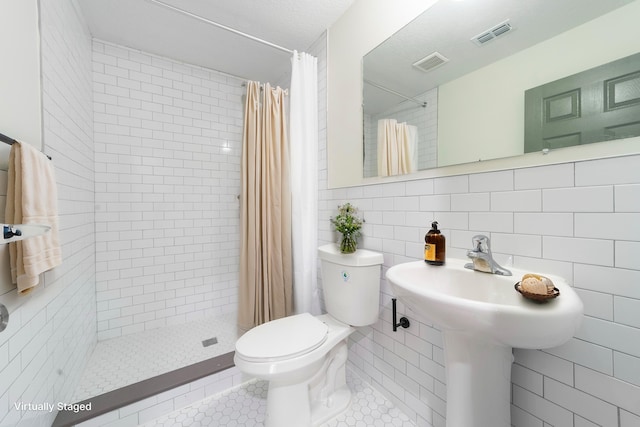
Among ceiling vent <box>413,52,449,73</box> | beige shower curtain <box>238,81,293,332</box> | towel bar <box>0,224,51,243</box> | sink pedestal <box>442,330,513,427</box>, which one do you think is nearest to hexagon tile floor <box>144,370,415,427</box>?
beige shower curtain <box>238,81,293,332</box>

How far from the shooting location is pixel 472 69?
1018mm

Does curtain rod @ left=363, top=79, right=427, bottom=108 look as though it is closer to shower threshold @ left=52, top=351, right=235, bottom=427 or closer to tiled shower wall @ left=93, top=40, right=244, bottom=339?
tiled shower wall @ left=93, top=40, right=244, bottom=339

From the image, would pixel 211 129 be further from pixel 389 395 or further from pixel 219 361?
pixel 389 395

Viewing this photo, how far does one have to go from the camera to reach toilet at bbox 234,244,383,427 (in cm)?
105

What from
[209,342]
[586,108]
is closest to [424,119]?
[586,108]

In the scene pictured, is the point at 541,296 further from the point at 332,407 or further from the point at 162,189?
the point at 162,189

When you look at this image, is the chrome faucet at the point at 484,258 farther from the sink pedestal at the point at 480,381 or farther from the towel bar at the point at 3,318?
the towel bar at the point at 3,318

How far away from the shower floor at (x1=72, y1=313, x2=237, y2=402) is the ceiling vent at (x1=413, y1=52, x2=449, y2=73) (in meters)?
2.14

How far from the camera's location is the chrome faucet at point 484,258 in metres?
0.84

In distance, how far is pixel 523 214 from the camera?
86cm

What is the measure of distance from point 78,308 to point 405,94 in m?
2.31

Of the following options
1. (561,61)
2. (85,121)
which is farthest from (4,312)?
(561,61)

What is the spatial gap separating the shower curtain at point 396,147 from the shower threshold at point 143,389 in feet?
5.07

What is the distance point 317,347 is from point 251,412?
0.61 m
